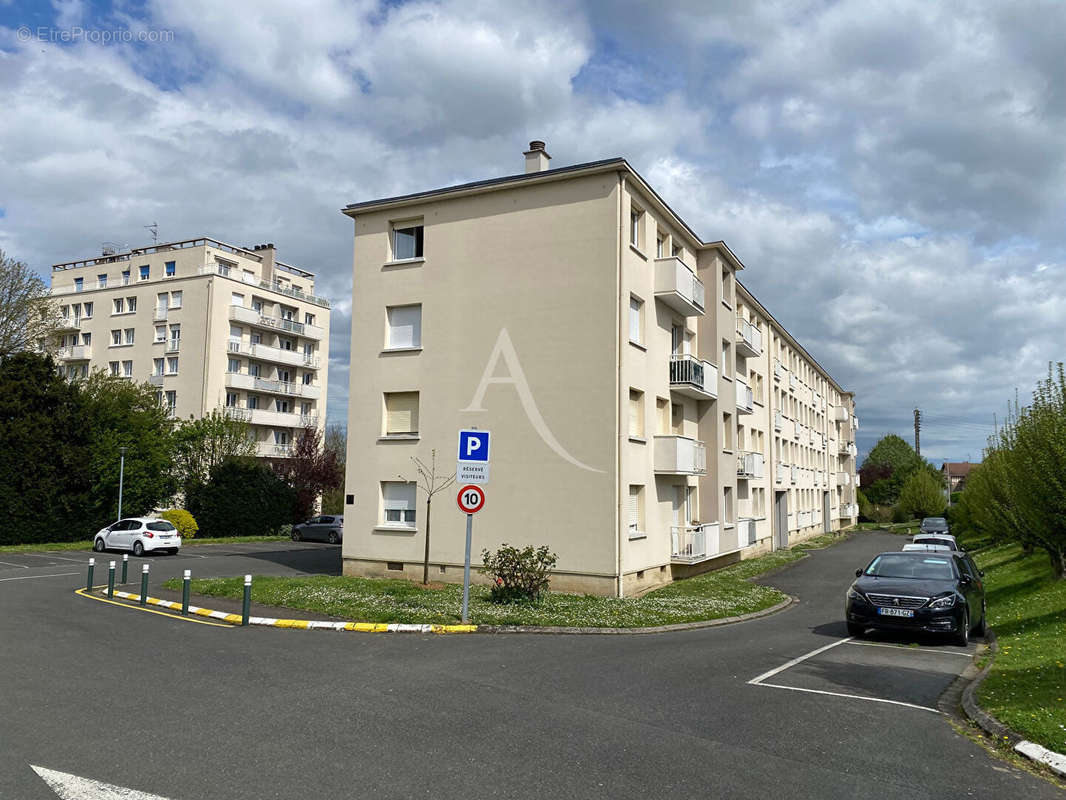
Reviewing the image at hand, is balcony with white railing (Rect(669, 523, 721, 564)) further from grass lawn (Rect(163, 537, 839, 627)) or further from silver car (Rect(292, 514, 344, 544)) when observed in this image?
silver car (Rect(292, 514, 344, 544))

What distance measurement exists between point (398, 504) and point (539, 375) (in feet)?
18.2

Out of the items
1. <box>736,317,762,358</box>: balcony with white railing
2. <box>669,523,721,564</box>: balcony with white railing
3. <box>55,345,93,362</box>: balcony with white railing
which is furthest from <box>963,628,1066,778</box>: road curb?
<box>55,345,93,362</box>: balcony with white railing

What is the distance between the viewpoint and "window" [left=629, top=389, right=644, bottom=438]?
69.9 feet

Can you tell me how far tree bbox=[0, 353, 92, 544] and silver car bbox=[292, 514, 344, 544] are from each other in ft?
33.2

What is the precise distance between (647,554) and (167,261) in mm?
48465

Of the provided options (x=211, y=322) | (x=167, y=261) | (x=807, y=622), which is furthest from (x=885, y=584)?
(x=167, y=261)

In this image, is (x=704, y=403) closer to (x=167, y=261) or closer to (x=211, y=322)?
(x=211, y=322)

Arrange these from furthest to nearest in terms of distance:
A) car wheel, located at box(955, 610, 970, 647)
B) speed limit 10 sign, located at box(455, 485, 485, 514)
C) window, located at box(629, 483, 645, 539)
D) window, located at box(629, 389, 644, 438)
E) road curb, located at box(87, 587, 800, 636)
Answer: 1. window, located at box(629, 389, 644, 438)
2. window, located at box(629, 483, 645, 539)
3. speed limit 10 sign, located at box(455, 485, 485, 514)
4. road curb, located at box(87, 587, 800, 636)
5. car wheel, located at box(955, 610, 970, 647)

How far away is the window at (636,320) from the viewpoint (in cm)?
2131

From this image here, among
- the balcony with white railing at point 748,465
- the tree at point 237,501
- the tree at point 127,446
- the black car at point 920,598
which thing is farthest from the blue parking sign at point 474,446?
the tree at point 237,501

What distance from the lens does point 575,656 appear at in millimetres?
11328

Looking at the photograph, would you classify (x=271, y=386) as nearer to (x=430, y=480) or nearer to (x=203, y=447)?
(x=203, y=447)

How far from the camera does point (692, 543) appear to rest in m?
23.7

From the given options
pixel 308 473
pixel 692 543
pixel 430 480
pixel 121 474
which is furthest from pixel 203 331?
pixel 692 543
